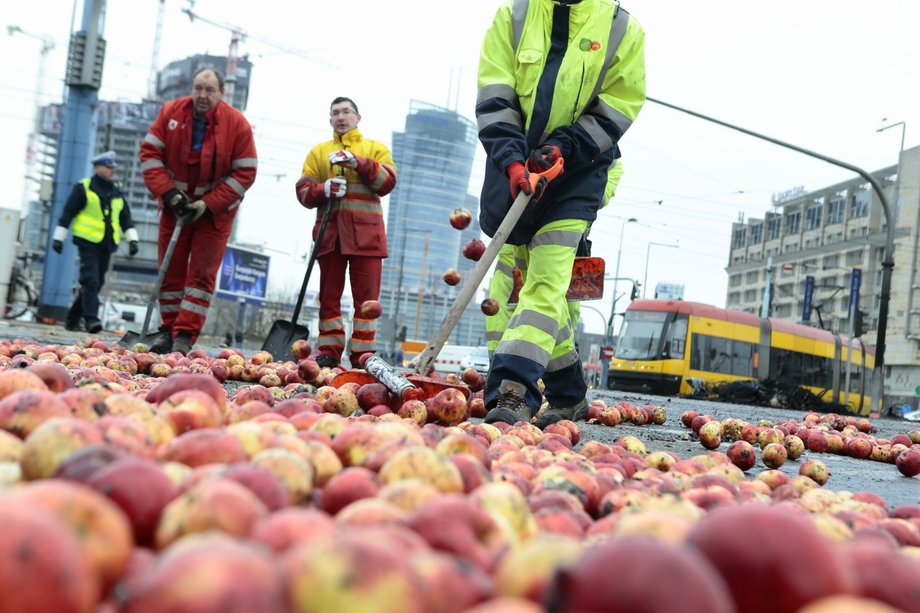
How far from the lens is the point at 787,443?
4.83 m

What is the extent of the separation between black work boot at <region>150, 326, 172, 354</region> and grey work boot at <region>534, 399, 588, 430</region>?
398 centimetres

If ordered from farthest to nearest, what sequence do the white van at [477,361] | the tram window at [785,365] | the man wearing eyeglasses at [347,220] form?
the white van at [477,361]
the tram window at [785,365]
the man wearing eyeglasses at [347,220]

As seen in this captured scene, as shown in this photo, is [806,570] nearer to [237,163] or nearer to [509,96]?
[509,96]

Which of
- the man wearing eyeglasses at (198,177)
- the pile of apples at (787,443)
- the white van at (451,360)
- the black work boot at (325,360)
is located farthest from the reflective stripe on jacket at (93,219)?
the white van at (451,360)

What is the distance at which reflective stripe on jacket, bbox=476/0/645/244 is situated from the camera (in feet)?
15.8

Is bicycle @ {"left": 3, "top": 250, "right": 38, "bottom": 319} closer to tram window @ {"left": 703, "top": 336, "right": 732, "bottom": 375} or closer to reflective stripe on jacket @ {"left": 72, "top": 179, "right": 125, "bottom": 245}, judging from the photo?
reflective stripe on jacket @ {"left": 72, "top": 179, "right": 125, "bottom": 245}

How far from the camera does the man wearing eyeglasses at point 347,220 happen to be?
7.86 metres

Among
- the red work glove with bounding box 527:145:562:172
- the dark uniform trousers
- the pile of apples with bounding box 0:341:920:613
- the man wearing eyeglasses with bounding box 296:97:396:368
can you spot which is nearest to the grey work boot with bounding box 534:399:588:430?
the red work glove with bounding box 527:145:562:172

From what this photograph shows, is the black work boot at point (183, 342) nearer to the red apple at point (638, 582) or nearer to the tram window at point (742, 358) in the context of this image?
the red apple at point (638, 582)

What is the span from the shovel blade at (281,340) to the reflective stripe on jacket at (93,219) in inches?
177

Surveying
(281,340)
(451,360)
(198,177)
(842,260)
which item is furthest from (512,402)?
(842,260)

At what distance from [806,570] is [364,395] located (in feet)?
11.0

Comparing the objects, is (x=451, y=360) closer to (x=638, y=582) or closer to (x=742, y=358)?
(x=742, y=358)

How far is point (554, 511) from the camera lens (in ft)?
5.86
